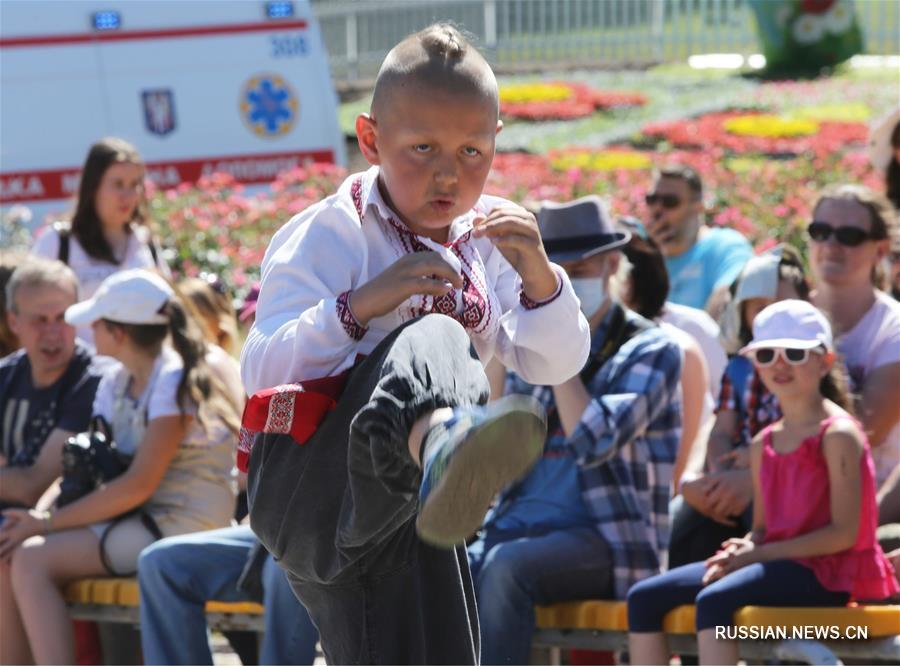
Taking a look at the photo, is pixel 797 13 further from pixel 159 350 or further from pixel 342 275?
pixel 342 275

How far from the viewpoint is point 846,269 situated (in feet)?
18.2

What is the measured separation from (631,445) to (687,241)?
239cm

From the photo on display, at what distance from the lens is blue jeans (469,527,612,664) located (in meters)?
5.05

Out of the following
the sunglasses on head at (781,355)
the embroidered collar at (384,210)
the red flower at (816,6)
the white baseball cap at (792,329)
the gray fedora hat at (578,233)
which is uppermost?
the embroidered collar at (384,210)

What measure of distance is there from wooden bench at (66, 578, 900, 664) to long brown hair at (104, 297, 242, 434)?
70 cm

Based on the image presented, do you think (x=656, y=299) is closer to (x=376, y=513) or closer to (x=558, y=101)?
(x=376, y=513)

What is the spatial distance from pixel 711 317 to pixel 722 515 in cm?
141

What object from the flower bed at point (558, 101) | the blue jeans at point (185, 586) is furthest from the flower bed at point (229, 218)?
the flower bed at point (558, 101)

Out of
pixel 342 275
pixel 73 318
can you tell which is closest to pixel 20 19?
pixel 73 318

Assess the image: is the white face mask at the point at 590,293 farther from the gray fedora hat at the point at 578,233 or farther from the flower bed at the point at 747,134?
the flower bed at the point at 747,134

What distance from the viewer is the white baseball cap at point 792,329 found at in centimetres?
482

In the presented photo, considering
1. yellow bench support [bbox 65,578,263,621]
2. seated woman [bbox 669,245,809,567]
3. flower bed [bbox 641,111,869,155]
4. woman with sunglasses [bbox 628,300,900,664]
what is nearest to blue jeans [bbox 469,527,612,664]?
woman with sunglasses [bbox 628,300,900,664]

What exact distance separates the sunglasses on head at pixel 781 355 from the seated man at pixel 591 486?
43 centimetres

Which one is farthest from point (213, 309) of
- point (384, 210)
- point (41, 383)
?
point (384, 210)
